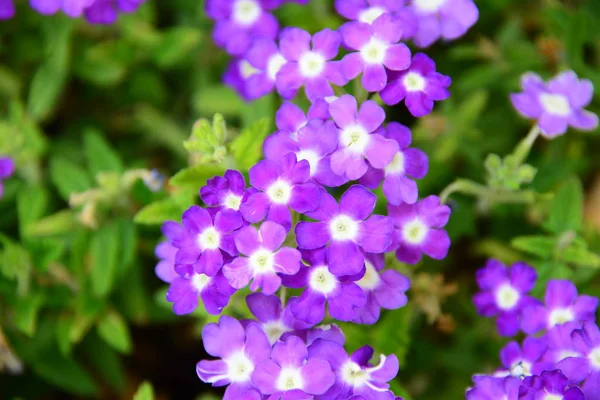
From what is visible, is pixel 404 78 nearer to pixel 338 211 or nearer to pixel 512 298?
pixel 338 211

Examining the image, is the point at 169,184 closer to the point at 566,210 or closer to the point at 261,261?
the point at 261,261

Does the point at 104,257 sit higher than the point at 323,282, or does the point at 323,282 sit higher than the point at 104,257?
the point at 323,282

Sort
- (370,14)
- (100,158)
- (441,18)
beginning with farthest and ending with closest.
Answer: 1. (100,158)
2. (441,18)
3. (370,14)

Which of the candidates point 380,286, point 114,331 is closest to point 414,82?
point 380,286

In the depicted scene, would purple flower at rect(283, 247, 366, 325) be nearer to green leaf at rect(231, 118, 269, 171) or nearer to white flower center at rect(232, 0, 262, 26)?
green leaf at rect(231, 118, 269, 171)

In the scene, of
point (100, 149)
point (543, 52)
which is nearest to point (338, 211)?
point (100, 149)

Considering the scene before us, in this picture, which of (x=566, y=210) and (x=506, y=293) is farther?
(x=566, y=210)

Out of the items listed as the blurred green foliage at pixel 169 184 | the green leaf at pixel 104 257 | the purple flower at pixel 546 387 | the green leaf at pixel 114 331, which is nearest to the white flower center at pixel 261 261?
the blurred green foliage at pixel 169 184

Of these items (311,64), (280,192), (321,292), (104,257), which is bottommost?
(104,257)
